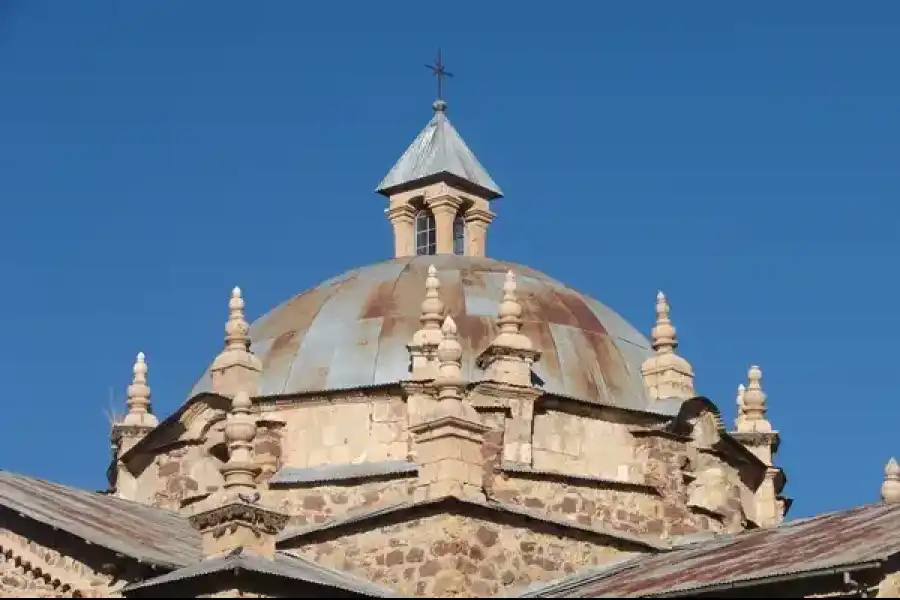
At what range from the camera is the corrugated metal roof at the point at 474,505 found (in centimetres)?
4031

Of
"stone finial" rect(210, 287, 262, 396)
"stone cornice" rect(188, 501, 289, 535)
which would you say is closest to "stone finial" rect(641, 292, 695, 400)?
"stone finial" rect(210, 287, 262, 396)

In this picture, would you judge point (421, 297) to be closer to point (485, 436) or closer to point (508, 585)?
point (485, 436)

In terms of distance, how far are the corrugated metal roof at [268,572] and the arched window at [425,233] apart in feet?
34.8

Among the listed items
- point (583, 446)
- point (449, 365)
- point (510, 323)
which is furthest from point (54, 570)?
point (583, 446)

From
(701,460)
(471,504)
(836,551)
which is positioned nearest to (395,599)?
(471,504)

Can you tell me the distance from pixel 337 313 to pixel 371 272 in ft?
5.44

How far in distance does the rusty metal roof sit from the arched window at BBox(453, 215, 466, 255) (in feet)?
29.6

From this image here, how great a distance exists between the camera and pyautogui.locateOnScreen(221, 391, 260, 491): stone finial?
3909 centimetres

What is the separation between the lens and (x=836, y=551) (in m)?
36.2

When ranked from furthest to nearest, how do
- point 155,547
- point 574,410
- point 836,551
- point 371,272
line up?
point 371,272, point 574,410, point 155,547, point 836,551

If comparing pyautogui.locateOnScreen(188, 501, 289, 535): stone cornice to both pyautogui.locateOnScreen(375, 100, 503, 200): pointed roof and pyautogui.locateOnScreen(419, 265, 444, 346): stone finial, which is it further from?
pyautogui.locateOnScreen(375, 100, 503, 200): pointed roof

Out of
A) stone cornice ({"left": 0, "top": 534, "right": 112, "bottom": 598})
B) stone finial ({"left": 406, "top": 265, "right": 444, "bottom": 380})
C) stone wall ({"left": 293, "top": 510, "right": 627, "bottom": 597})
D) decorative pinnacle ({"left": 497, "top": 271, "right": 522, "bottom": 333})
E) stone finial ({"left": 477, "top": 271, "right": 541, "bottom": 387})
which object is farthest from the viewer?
decorative pinnacle ({"left": 497, "top": 271, "right": 522, "bottom": 333})

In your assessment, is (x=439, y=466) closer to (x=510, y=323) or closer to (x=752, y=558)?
(x=510, y=323)

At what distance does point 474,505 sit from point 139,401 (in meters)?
10.4
